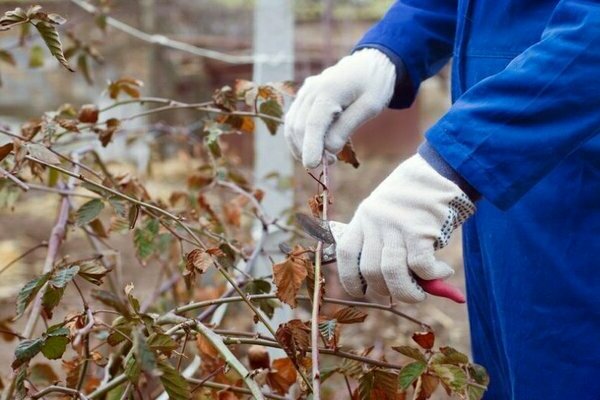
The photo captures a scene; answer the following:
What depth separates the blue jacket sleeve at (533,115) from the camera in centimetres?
121

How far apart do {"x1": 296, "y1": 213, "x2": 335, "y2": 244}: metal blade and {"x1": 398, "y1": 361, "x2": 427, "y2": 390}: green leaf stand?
0.20 meters

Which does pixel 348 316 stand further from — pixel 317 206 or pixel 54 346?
pixel 54 346

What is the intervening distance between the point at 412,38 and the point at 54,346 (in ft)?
2.81

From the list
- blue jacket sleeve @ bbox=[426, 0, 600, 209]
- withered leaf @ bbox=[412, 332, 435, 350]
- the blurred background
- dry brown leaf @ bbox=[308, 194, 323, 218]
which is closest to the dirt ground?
the blurred background

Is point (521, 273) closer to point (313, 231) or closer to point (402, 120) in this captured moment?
point (313, 231)

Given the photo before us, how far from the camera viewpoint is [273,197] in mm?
2947

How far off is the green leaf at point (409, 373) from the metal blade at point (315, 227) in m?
0.20

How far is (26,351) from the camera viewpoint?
3.99 feet

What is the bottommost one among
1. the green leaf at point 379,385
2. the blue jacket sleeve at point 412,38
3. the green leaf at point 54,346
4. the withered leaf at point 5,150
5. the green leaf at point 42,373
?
the green leaf at point 42,373

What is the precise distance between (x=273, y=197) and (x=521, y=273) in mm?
1576

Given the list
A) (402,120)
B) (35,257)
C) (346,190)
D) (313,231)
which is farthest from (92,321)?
(402,120)

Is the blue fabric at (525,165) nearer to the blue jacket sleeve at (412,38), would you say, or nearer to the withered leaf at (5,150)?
the blue jacket sleeve at (412,38)

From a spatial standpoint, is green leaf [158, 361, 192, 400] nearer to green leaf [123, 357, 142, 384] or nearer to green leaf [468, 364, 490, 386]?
green leaf [123, 357, 142, 384]

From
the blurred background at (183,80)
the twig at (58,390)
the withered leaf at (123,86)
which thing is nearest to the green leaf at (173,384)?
the twig at (58,390)
